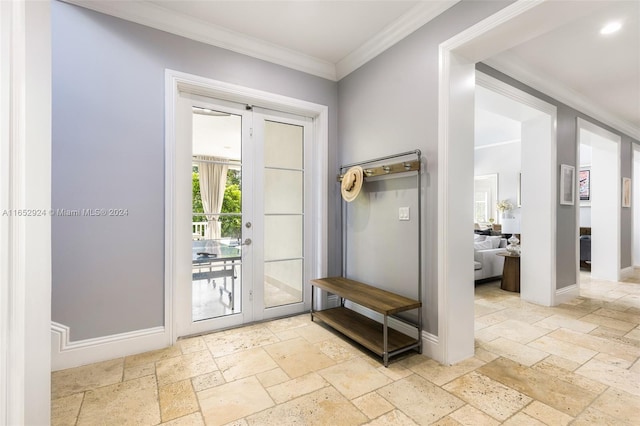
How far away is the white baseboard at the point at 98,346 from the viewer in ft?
7.14

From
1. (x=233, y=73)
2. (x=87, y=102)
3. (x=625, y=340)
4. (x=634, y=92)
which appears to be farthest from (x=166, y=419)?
(x=634, y=92)

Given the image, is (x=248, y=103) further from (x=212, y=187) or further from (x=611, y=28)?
(x=611, y=28)

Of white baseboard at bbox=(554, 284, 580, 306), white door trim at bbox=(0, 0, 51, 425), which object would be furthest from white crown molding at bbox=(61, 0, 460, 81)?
A: white baseboard at bbox=(554, 284, 580, 306)

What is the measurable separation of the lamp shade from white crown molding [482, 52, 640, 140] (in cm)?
261

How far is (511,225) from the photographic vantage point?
724cm

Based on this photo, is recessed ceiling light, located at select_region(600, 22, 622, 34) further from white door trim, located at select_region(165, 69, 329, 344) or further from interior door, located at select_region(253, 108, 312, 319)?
interior door, located at select_region(253, 108, 312, 319)

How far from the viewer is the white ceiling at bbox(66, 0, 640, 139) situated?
2401mm

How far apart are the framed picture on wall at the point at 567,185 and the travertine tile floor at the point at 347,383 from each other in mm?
1666

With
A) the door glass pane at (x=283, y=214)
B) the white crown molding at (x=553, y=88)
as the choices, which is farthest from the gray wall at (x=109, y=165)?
the white crown molding at (x=553, y=88)

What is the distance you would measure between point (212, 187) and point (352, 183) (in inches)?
53.6

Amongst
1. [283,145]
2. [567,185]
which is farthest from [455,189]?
[567,185]

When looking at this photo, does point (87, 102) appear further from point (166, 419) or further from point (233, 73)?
point (166, 419)

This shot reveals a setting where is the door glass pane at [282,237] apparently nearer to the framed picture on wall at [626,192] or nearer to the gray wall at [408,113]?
the gray wall at [408,113]

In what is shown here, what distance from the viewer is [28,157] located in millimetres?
1014
